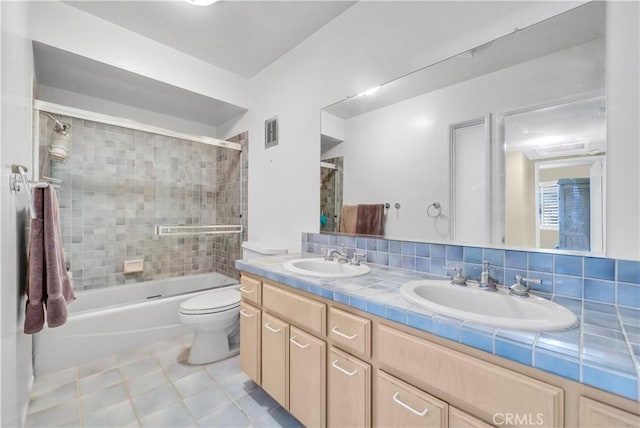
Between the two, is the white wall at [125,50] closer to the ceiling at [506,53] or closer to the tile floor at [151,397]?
the ceiling at [506,53]

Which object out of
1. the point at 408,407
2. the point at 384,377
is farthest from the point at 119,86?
the point at 408,407

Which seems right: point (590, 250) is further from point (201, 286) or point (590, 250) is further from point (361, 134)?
point (201, 286)

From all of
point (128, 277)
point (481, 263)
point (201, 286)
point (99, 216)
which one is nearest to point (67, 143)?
point (99, 216)

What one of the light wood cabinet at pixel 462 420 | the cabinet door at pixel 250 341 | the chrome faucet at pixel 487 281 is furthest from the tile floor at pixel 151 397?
the chrome faucet at pixel 487 281

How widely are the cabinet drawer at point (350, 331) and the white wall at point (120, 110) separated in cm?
313

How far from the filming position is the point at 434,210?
140cm

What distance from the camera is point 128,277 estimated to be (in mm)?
2740

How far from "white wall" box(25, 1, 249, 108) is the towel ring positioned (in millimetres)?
2283

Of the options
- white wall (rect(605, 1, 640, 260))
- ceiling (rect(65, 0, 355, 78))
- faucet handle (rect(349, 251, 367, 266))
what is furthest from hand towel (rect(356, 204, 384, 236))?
ceiling (rect(65, 0, 355, 78))

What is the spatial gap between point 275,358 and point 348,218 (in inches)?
37.9

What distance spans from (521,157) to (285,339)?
1396mm

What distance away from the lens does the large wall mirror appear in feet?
3.24

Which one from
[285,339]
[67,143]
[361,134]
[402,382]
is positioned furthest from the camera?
[67,143]

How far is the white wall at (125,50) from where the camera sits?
5.96 feet
